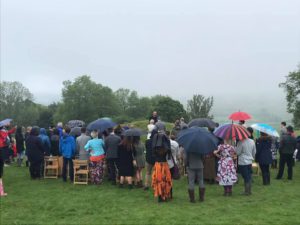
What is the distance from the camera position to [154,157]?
10.4 m

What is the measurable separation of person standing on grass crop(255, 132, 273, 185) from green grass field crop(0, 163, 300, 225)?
419 mm

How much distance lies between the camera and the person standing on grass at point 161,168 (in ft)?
31.5

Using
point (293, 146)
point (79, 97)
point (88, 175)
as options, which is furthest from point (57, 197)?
point (79, 97)

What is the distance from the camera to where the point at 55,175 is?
1439 centimetres

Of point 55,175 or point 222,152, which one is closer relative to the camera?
point 222,152

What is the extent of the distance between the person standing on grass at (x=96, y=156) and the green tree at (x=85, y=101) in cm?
8697

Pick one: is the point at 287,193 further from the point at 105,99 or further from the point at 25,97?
the point at 25,97

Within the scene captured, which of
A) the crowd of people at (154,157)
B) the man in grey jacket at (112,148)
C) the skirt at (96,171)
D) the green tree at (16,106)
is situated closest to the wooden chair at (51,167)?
the crowd of people at (154,157)

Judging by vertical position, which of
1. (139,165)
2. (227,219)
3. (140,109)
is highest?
(140,109)

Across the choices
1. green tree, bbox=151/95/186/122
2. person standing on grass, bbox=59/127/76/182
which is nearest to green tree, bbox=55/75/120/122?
green tree, bbox=151/95/186/122

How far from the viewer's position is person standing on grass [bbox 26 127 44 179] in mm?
13492

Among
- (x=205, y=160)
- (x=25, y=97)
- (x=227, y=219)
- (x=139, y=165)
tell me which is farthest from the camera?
(x=25, y=97)

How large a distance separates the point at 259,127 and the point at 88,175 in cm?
637

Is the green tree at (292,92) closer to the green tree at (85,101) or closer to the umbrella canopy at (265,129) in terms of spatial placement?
the umbrella canopy at (265,129)
